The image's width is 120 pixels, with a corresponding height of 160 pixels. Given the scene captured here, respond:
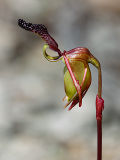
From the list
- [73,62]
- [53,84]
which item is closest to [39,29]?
[73,62]

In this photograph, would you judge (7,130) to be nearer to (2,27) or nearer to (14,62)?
(14,62)

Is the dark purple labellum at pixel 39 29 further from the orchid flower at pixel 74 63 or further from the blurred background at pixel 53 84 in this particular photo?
the blurred background at pixel 53 84

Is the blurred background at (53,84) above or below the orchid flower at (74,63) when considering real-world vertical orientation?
above

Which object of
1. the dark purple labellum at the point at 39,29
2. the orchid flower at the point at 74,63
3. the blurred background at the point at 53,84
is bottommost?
the orchid flower at the point at 74,63

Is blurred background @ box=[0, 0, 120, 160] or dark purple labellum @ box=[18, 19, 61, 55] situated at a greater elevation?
blurred background @ box=[0, 0, 120, 160]

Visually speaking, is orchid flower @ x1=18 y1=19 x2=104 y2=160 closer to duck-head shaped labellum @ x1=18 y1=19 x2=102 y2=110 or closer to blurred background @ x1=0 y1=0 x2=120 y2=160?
duck-head shaped labellum @ x1=18 y1=19 x2=102 y2=110

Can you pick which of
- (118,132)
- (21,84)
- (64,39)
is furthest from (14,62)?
(118,132)

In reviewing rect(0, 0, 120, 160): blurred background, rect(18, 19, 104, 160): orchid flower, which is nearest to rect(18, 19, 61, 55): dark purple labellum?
rect(18, 19, 104, 160): orchid flower

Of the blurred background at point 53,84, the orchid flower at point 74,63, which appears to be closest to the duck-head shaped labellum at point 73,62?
the orchid flower at point 74,63

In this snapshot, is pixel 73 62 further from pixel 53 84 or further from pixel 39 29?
pixel 53 84
